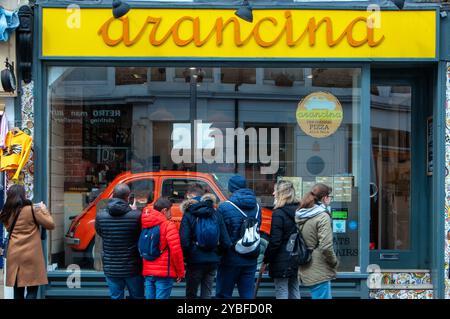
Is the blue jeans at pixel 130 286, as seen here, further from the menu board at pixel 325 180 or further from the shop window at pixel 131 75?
the menu board at pixel 325 180

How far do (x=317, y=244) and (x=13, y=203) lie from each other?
3.31 m

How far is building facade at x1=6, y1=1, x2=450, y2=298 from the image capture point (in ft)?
26.9

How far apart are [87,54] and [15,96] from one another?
101cm

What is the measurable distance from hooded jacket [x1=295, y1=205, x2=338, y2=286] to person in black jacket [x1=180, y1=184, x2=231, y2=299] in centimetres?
85

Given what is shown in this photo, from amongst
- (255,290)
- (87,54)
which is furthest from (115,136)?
(255,290)

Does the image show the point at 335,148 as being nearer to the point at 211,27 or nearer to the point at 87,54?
the point at 211,27

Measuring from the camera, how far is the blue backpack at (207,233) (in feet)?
22.8

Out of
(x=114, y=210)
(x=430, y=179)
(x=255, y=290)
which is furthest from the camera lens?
(x=430, y=179)

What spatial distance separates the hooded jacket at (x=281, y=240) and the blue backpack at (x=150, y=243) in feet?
4.23

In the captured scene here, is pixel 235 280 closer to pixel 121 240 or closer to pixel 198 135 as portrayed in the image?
pixel 121 240

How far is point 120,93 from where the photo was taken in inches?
339

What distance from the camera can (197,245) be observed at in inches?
277

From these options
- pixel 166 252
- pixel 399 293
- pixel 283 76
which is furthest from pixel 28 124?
pixel 399 293

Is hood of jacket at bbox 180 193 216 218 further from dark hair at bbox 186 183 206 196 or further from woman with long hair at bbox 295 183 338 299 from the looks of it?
dark hair at bbox 186 183 206 196
